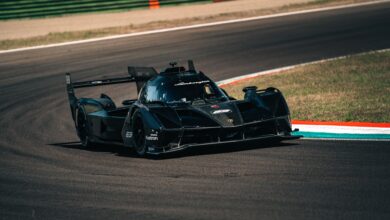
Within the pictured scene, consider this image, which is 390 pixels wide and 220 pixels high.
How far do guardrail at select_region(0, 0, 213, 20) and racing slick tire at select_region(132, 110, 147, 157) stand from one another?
27752 mm

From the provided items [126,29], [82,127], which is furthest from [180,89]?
[126,29]

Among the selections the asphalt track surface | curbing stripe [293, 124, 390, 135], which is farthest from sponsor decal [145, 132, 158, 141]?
curbing stripe [293, 124, 390, 135]

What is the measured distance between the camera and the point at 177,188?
10.8 metres

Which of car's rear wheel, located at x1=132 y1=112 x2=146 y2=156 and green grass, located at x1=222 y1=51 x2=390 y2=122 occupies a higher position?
green grass, located at x1=222 y1=51 x2=390 y2=122

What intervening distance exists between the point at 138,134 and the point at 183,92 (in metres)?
1.18

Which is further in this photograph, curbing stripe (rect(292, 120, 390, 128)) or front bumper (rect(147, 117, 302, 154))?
curbing stripe (rect(292, 120, 390, 128))

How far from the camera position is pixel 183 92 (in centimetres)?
1480

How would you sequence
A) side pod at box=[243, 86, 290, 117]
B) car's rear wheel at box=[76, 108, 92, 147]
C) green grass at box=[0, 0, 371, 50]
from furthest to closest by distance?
green grass at box=[0, 0, 371, 50] → car's rear wheel at box=[76, 108, 92, 147] → side pod at box=[243, 86, 290, 117]

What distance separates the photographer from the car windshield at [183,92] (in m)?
14.7

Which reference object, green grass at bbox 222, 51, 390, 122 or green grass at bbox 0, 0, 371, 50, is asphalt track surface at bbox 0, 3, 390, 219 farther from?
green grass at bbox 0, 0, 371, 50

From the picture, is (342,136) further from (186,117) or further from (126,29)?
(126,29)

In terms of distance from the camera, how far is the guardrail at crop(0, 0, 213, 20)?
134 ft

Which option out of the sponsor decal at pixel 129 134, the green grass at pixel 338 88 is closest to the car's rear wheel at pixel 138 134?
the sponsor decal at pixel 129 134

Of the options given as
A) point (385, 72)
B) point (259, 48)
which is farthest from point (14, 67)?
point (385, 72)
